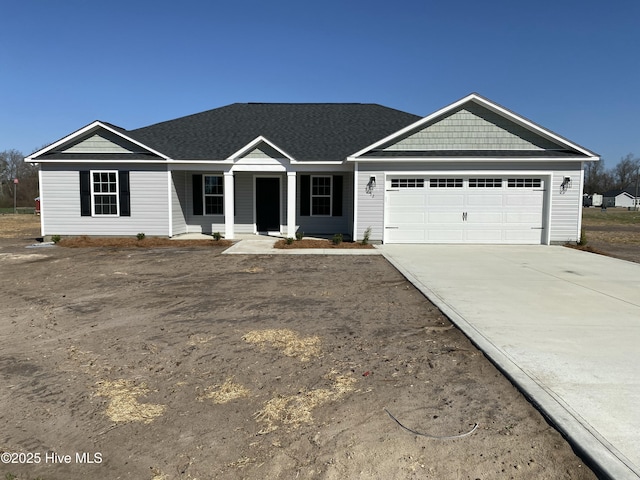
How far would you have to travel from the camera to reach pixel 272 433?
10.1ft

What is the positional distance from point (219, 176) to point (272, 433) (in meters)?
15.3

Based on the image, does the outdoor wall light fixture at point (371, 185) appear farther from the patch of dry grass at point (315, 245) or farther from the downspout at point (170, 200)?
the downspout at point (170, 200)


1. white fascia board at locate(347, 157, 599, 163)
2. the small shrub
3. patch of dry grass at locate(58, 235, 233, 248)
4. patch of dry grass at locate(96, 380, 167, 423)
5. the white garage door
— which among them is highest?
white fascia board at locate(347, 157, 599, 163)

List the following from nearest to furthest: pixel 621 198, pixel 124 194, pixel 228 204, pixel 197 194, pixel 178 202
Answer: pixel 124 194, pixel 228 204, pixel 178 202, pixel 197 194, pixel 621 198

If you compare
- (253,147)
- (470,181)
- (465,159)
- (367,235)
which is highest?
(253,147)

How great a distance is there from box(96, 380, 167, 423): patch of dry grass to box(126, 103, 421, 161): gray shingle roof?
515 inches

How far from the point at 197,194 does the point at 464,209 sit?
10.3 m

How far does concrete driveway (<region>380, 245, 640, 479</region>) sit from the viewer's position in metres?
3.08

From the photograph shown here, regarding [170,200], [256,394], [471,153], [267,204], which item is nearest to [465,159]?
[471,153]

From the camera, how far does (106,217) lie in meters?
15.8

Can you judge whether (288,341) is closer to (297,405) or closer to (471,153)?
(297,405)

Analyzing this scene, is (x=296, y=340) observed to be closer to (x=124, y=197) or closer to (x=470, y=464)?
(x=470, y=464)

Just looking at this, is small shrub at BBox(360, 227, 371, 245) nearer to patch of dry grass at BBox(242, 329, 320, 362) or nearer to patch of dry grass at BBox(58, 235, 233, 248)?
patch of dry grass at BBox(58, 235, 233, 248)

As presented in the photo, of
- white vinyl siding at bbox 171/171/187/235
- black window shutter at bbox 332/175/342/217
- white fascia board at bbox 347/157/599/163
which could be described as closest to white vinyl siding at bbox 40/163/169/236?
white vinyl siding at bbox 171/171/187/235
